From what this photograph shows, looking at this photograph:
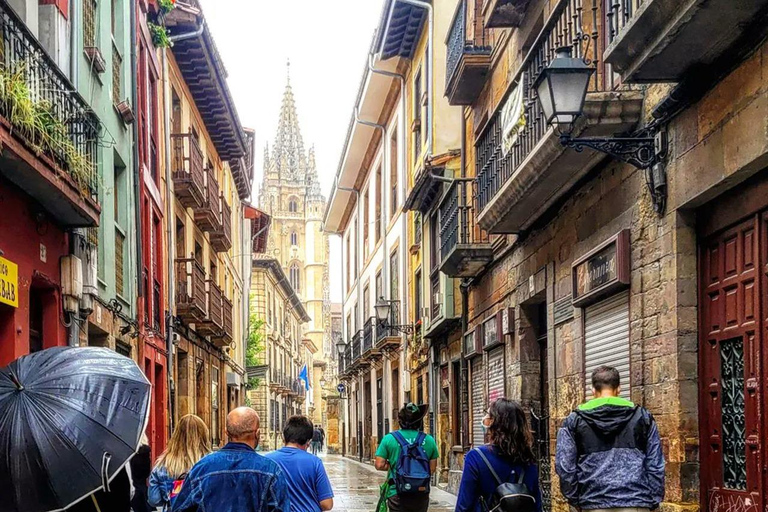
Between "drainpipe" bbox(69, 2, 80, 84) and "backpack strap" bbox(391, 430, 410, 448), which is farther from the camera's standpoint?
"drainpipe" bbox(69, 2, 80, 84)

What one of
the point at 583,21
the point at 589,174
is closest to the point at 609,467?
the point at 589,174

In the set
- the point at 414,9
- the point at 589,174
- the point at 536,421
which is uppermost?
the point at 414,9

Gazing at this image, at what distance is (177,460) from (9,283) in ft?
11.6

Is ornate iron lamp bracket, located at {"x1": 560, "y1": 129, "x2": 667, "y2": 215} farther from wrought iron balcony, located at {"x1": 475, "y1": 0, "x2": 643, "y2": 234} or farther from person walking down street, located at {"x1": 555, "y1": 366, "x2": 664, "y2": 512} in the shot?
person walking down street, located at {"x1": 555, "y1": 366, "x2": 664, "y2": 512}

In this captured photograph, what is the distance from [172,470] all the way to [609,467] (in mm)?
2790

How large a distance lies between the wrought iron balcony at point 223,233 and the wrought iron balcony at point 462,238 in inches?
411

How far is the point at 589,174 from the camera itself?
11.4m

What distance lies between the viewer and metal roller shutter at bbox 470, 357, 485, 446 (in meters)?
18.9

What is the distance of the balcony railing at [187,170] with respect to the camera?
22.6 metres

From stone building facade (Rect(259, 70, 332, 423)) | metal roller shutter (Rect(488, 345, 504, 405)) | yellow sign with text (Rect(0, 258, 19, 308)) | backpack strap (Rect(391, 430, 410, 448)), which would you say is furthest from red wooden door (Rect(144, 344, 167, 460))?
stone building facade (Rect(259, 70, 332, 423))

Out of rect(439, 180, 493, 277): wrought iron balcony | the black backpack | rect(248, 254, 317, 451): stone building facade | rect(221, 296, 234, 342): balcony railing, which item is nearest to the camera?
the black backpack

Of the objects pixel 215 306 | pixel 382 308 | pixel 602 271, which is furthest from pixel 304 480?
pixel 215 306

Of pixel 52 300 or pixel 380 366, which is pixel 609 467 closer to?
pixel 52 300

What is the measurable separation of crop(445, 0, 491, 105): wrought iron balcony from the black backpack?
10799 millimetres
